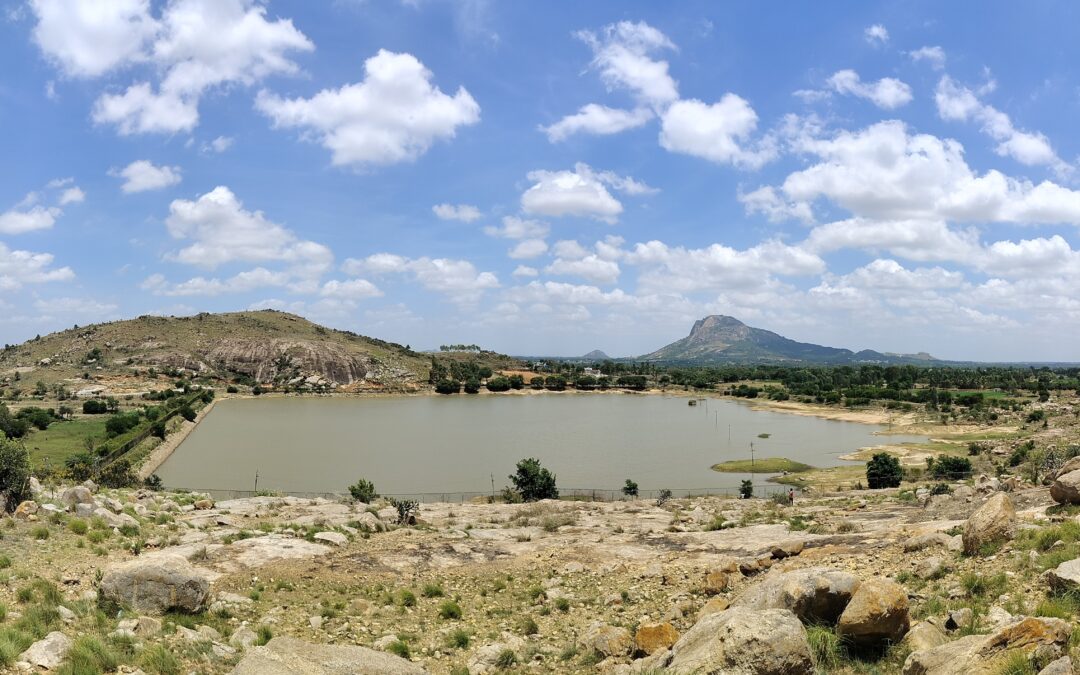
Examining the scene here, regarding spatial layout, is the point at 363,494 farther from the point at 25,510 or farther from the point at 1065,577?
the point at 1065,577

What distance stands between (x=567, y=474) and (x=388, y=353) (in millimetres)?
139882

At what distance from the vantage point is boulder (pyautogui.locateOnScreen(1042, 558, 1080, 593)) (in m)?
9.75

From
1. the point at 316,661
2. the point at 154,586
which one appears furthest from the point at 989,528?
the point at 154,586

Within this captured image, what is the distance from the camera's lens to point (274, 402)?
127438 mm

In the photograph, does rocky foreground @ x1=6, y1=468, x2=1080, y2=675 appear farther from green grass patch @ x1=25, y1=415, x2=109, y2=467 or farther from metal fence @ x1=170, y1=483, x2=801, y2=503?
green grass patch @ x1=25, y1=415, x2=109, y2=467

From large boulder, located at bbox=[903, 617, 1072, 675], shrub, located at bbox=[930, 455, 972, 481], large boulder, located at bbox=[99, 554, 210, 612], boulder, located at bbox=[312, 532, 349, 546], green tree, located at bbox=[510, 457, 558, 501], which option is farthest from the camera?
shrub, located at bbox=[930, 455, 972, 481]

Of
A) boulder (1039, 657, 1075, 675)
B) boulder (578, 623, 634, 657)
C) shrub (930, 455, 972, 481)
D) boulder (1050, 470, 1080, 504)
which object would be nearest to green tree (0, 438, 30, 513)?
boulder (578, 623, 634, 657)

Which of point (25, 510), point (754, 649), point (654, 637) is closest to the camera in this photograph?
point (754, 649)

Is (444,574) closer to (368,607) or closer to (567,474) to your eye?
(368,607)

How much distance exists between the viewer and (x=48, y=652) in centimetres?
973

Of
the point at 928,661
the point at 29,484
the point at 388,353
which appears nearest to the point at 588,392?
the point at 388,353

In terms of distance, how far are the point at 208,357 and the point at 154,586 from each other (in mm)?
163417

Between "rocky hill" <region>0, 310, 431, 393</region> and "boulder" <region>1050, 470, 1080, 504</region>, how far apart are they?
14332 cm

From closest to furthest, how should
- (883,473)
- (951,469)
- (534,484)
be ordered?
(534,484)
(883,473)
(951,469)
